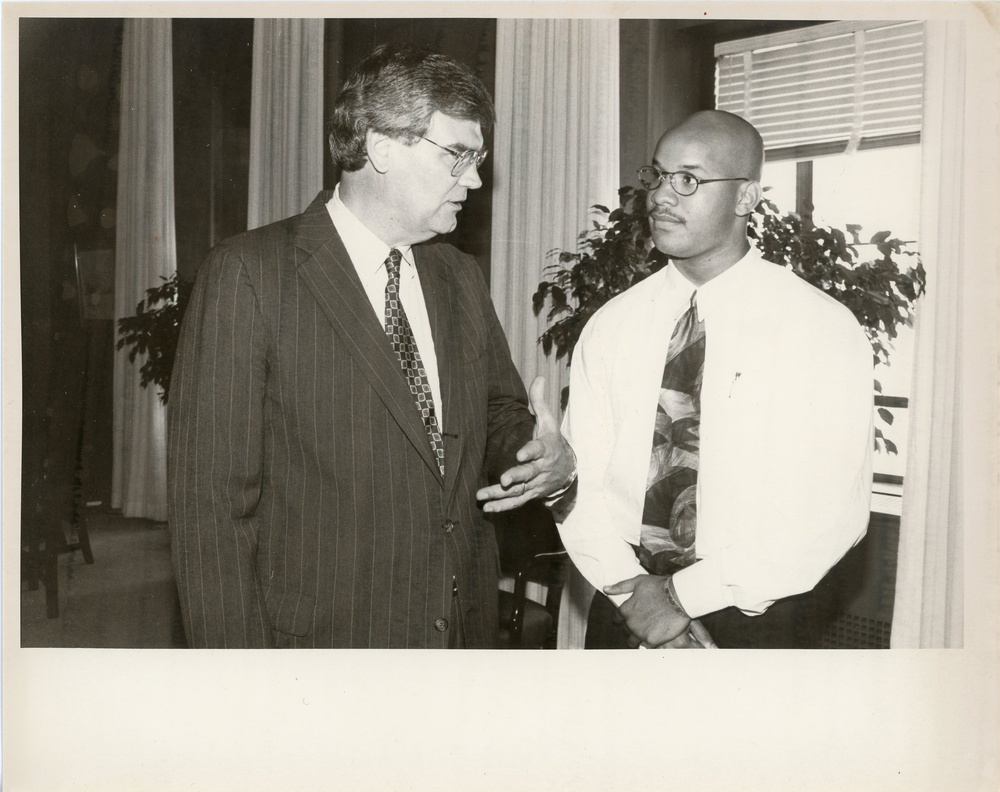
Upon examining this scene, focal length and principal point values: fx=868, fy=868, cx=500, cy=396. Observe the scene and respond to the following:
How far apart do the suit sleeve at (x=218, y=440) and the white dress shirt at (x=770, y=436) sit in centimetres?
100

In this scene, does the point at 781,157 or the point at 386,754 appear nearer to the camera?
the point at 781,157

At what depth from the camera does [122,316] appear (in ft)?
7.97

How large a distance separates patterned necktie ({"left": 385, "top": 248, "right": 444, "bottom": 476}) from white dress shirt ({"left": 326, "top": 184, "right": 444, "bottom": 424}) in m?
0.01

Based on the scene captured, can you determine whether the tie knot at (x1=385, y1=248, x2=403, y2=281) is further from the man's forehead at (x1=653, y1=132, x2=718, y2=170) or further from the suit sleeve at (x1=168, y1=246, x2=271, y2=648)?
the man's forehead at (x1=653, y1=132, x2=718, y2=170)

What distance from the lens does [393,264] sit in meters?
2.24

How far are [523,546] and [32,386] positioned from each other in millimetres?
1476

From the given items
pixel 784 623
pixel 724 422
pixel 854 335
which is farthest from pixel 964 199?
pixel 784 623

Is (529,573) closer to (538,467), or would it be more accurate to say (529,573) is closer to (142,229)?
(538,467)

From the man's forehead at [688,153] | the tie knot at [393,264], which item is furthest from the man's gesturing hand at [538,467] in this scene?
the man's forehead at [688,153]

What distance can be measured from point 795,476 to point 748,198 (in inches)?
29.4

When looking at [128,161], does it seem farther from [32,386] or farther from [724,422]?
[724,422]

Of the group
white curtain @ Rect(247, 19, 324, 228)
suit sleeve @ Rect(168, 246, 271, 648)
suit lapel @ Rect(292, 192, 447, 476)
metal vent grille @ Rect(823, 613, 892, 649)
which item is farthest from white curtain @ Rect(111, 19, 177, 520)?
metal vent grille @ Rect(823, 613, 892, 649)

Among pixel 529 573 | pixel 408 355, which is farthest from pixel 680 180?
pixel 529 573

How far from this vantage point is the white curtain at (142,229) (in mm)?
2408
